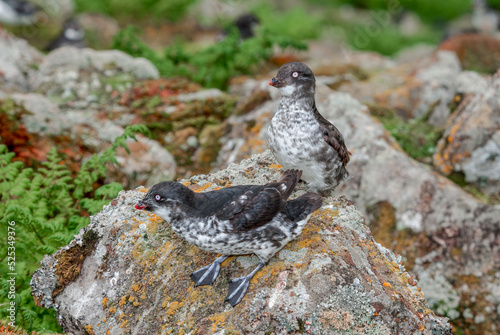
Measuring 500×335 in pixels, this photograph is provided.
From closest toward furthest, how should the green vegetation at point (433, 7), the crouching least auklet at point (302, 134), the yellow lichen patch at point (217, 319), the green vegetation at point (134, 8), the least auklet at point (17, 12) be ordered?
the yellow lichen patch at point (217, 319) < the crouching least auklet at point (302, 134) < the least auklet at point (17, 12) < the green vegetation at point (134, 8) < the green vegetation at point (433, 7)

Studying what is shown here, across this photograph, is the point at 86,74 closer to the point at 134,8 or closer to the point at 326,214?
the point at 326,214

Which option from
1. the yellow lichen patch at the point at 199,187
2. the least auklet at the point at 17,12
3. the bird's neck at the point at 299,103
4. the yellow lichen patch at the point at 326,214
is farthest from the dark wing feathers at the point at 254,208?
the least auklet at the point at 17,12

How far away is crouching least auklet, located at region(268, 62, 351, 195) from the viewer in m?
5.36


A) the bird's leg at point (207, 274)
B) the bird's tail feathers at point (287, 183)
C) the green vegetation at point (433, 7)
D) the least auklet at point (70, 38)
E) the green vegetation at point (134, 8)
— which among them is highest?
the bird's tail feathers at point (287, 183)

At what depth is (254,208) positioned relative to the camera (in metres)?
4.35

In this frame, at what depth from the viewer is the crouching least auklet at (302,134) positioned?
5.36 meters

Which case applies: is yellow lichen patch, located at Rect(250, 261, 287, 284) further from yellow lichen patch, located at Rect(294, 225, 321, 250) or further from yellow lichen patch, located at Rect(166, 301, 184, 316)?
yellow lichen patch, located at Rect(166, 301, 184, 316)

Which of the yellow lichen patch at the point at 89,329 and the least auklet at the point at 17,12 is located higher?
the least auklet at the point at 17,12

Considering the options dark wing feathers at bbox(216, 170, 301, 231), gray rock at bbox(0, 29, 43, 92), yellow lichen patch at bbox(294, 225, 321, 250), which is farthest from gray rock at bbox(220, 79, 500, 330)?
gray rock at bbox(0, 29, 43, 92)

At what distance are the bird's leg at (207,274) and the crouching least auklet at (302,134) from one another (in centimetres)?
162

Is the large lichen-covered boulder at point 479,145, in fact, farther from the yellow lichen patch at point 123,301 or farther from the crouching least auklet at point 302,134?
the yellow lichen patch at point 123,301

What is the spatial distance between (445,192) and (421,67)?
6606mm

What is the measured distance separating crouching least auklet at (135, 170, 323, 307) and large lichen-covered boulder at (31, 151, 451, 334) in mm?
152

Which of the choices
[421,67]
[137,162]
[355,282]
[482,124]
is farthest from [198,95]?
[421,67]
